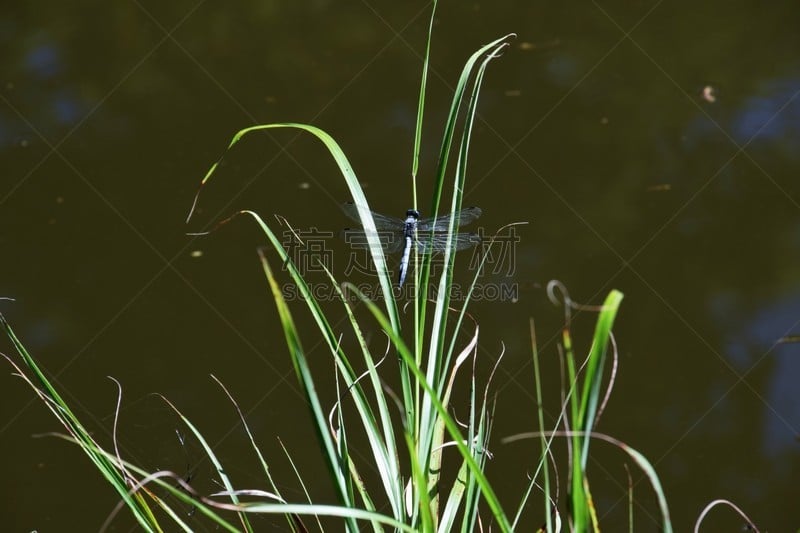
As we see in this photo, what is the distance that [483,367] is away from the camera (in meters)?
2.17

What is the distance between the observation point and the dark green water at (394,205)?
2.13m

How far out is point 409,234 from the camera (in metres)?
2.02

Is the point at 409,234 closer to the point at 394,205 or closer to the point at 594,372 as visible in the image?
the point at 394,205

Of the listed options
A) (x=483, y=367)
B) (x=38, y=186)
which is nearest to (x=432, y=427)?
(x=483, y=367)

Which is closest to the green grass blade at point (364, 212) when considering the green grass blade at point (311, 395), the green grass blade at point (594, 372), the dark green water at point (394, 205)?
the green grass blade at point (311, 395)

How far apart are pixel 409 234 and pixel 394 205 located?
0.42m

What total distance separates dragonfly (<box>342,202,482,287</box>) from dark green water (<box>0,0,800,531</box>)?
1.07ft

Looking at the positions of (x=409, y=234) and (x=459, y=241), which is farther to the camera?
(x=409, y=234)

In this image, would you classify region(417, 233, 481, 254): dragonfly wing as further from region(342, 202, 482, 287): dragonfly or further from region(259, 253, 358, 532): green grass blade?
region(259, 253, 358, 532): green grass blade

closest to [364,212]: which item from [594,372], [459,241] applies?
[594,372]

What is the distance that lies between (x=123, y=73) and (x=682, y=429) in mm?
2409

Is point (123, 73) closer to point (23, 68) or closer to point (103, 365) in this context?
point (23, 68)

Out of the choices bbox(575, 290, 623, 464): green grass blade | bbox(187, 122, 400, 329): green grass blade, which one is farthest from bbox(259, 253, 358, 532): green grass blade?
bbox(575, 290, 623, 464): green grass blade

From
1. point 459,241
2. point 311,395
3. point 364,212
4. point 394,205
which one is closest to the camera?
point 311,395
